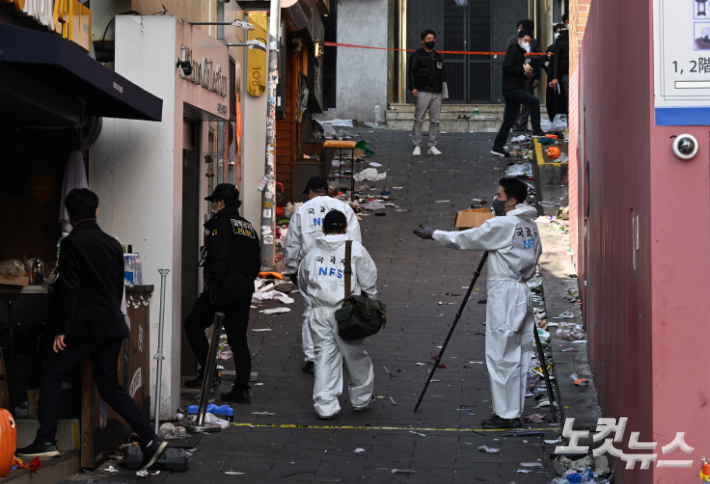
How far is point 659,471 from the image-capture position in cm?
434

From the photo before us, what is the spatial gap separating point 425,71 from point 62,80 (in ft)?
44.5

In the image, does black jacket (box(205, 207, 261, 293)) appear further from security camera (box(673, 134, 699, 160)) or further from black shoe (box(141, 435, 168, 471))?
security camera (box(673, 134, 699, 160))

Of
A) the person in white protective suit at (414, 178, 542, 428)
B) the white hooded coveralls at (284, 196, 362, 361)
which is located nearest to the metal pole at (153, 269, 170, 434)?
the person in white protective suit at (414, 178, 542, 428)

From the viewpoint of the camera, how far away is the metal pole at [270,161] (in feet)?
45.8

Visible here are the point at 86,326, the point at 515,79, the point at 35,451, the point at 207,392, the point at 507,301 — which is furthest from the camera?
the point at 515,79

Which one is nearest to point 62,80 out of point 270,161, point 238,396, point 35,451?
point 35,451

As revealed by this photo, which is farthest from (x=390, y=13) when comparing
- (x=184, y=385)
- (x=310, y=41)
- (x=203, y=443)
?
(x=203, y=443)

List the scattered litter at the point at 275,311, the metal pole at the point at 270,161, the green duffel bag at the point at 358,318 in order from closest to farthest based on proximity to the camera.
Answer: the green duffel bag at the point at 358,318 → the scattered litter at the point at 275,311 → the metal pole at the point at 270,161

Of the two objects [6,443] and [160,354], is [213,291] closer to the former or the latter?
[160,354]

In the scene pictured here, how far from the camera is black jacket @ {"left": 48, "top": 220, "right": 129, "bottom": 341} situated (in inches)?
247

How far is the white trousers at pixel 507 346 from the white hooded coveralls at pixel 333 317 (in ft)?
3.77

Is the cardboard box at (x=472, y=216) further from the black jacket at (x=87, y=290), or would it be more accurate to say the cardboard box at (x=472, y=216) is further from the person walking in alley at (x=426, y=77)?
the person walking in alley at (x=426, y=77)

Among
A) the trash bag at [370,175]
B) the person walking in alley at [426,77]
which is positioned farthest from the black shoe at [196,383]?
the person walking in alley at [426,77]

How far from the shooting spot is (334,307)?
27.9 feet
